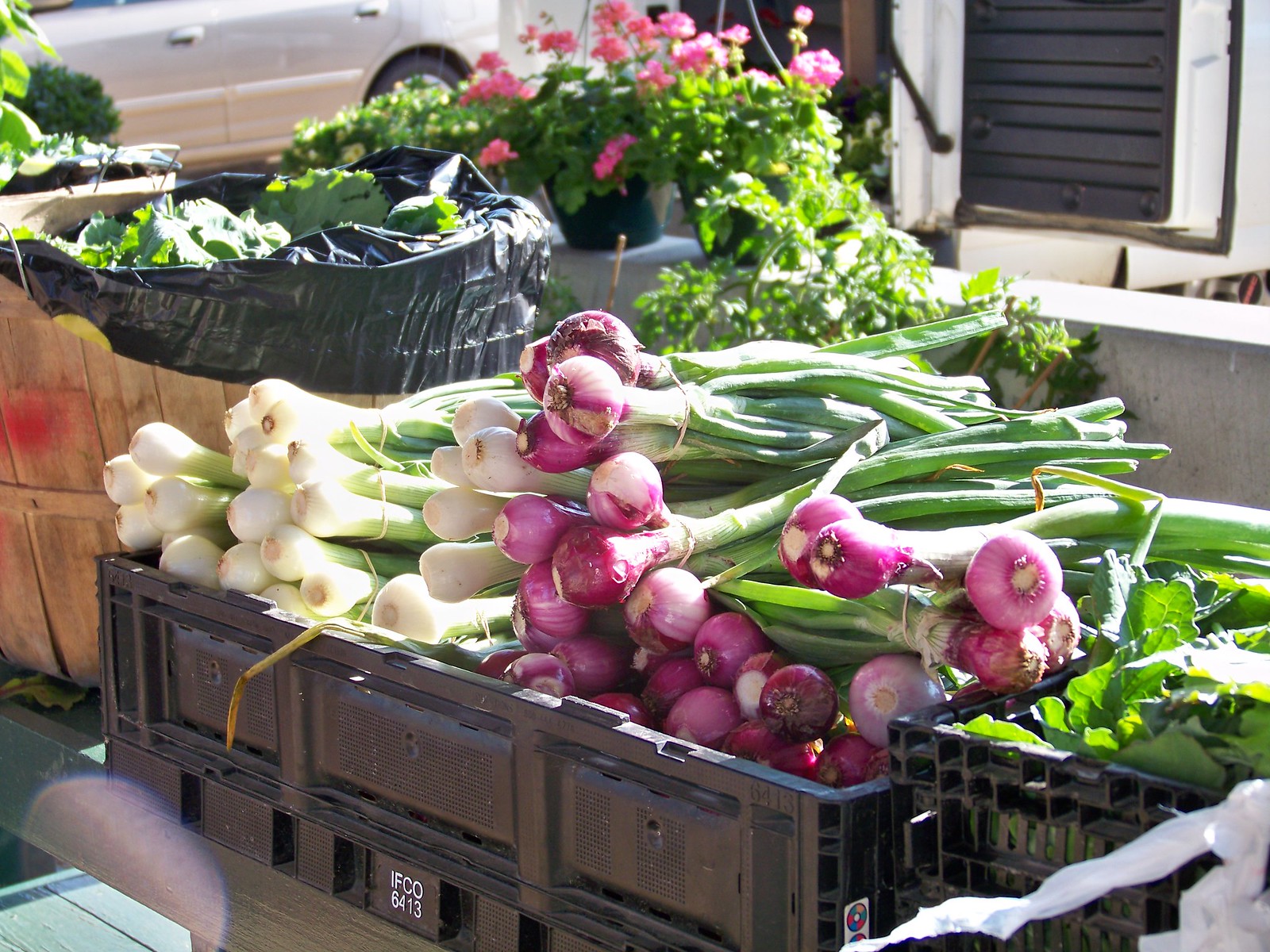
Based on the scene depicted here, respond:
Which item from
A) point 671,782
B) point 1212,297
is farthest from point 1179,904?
point 1212,297

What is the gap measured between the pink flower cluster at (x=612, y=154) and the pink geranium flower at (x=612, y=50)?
379mm

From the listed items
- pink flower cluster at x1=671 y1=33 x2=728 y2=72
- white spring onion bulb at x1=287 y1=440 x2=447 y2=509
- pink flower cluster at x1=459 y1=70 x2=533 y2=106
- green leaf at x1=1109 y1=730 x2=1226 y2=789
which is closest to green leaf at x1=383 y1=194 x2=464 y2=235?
white spring onion bulb at x1=287 y1=440 x2=447 y2=509

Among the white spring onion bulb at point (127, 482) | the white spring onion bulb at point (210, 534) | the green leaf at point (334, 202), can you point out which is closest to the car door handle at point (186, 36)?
the green leaf at point (334, 202)

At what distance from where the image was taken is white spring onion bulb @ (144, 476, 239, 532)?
2.09m

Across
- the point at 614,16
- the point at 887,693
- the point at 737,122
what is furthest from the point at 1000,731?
the point at 614,16

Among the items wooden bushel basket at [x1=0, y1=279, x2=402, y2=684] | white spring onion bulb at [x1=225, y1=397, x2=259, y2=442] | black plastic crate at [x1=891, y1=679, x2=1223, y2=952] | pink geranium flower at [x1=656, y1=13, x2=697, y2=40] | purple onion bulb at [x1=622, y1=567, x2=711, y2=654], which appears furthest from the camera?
pink geranium flower at [x1=656, y1=13, x2=697, y2=40]

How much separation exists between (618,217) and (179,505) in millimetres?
3058

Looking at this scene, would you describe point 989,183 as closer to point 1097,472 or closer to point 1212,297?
point 1212,297

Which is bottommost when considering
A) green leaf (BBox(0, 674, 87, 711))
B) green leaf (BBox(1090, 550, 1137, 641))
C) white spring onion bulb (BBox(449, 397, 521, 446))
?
green leaf (BBox(0, 674, 87, 711))

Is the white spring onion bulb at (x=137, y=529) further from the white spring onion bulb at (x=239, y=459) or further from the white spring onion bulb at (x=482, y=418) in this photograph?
the white spring onion bulb at (x=482, y=418)

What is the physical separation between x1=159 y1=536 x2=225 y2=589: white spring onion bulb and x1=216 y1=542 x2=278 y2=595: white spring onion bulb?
3cm

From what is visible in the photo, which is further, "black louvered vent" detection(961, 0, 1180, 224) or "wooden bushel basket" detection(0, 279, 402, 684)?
"black louvered vent" detection(961, 0, 1180, 224)

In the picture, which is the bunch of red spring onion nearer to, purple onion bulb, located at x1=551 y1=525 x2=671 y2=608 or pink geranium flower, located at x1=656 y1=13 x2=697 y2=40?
purple onion bulb, located at x1=551 y1=525 x2=671 y2=608

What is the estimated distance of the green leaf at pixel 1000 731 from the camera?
4.00ft
